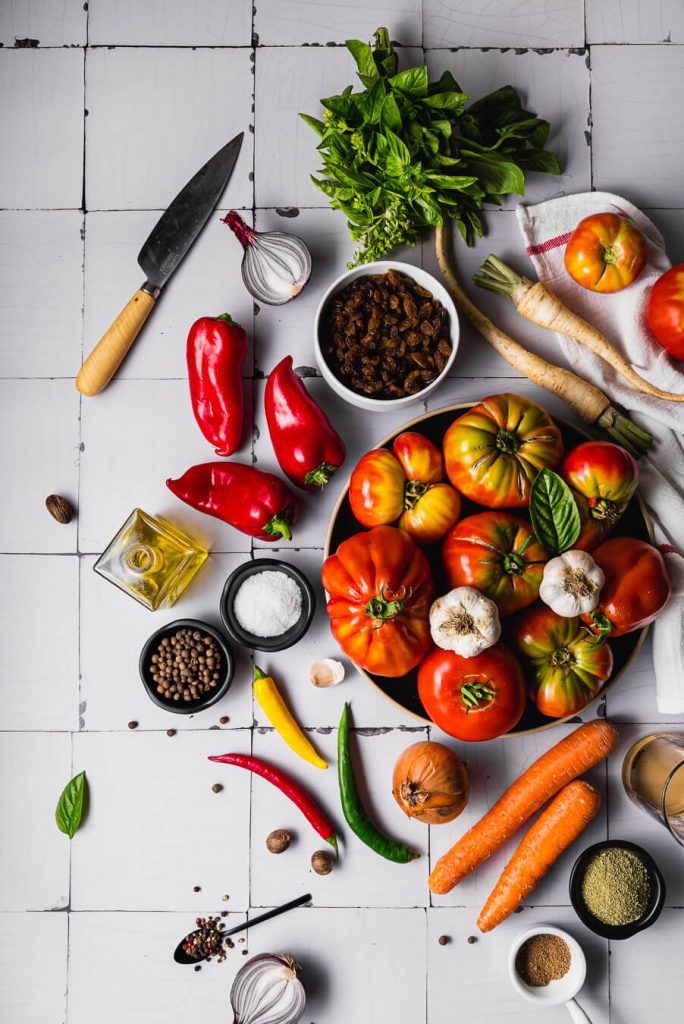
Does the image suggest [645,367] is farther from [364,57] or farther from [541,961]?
[541,961]

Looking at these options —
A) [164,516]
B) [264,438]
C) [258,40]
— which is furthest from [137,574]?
[258,40]

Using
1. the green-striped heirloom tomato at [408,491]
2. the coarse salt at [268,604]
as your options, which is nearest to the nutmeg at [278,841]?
the coarse salt at [268,604]

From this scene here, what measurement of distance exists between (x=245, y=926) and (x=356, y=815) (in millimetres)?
308

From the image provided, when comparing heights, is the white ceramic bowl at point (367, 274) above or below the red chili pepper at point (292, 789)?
above

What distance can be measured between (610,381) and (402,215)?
1.64 feet

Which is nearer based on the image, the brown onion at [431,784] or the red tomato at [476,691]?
the red tomato at [476,691]

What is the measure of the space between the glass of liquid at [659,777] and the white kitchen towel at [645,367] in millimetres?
64

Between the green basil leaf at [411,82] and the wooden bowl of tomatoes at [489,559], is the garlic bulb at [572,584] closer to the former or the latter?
the wooden bowl of tomatoes at [489,559]

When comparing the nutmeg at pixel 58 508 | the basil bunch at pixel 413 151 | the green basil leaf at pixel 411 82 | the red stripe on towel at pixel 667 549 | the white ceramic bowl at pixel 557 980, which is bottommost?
the white ceramic bowl at pixel 557 980

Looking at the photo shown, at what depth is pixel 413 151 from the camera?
1305 mm

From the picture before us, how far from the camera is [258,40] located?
151cm

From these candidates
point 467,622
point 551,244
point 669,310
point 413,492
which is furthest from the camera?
point 551,244

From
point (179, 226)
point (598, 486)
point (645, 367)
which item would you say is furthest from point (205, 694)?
point (645, 367)

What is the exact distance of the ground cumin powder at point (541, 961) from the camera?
142 cm
